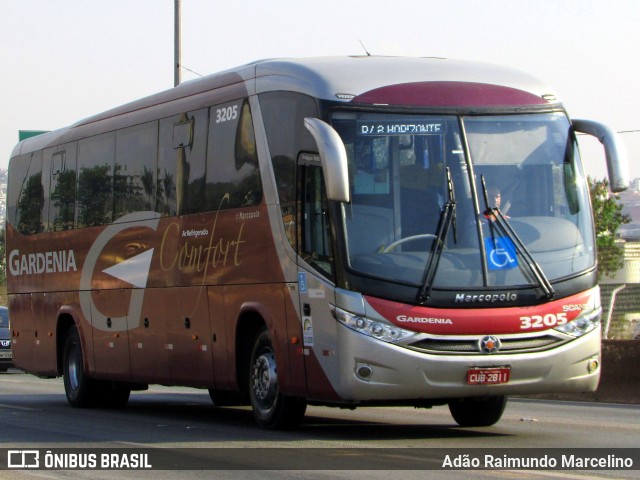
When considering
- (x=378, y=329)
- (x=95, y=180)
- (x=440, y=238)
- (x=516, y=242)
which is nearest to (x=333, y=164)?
(x=440, y=238)

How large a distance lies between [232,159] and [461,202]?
3130mm

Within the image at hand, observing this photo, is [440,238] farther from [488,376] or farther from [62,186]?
[62,186]

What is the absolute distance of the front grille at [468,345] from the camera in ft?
39.1

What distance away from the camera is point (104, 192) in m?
18.0

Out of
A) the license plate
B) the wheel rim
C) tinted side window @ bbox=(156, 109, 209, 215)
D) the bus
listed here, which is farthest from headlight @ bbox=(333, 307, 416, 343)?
tinted side window @ bbox=(156, 109, 209, 215)

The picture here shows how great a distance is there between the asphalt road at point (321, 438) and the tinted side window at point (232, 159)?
8.11ft

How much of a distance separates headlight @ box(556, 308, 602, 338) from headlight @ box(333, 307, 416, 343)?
1.53 m

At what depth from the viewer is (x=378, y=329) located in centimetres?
1190

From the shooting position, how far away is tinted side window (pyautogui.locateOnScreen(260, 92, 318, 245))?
12.8m

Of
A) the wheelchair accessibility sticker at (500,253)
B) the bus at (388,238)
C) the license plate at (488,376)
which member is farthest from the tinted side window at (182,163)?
the license plate at (488,376)

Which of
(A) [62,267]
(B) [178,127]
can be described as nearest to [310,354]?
(B) [178,127]

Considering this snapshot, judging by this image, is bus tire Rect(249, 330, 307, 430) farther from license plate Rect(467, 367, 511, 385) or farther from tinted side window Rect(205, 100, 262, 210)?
license plate Rect(467, 367, 511, 385)

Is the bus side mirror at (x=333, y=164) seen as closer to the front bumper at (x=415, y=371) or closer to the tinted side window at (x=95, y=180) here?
the front bumper at (x=415, y=371)

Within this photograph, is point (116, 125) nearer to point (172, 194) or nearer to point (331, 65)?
point (172, 194)
